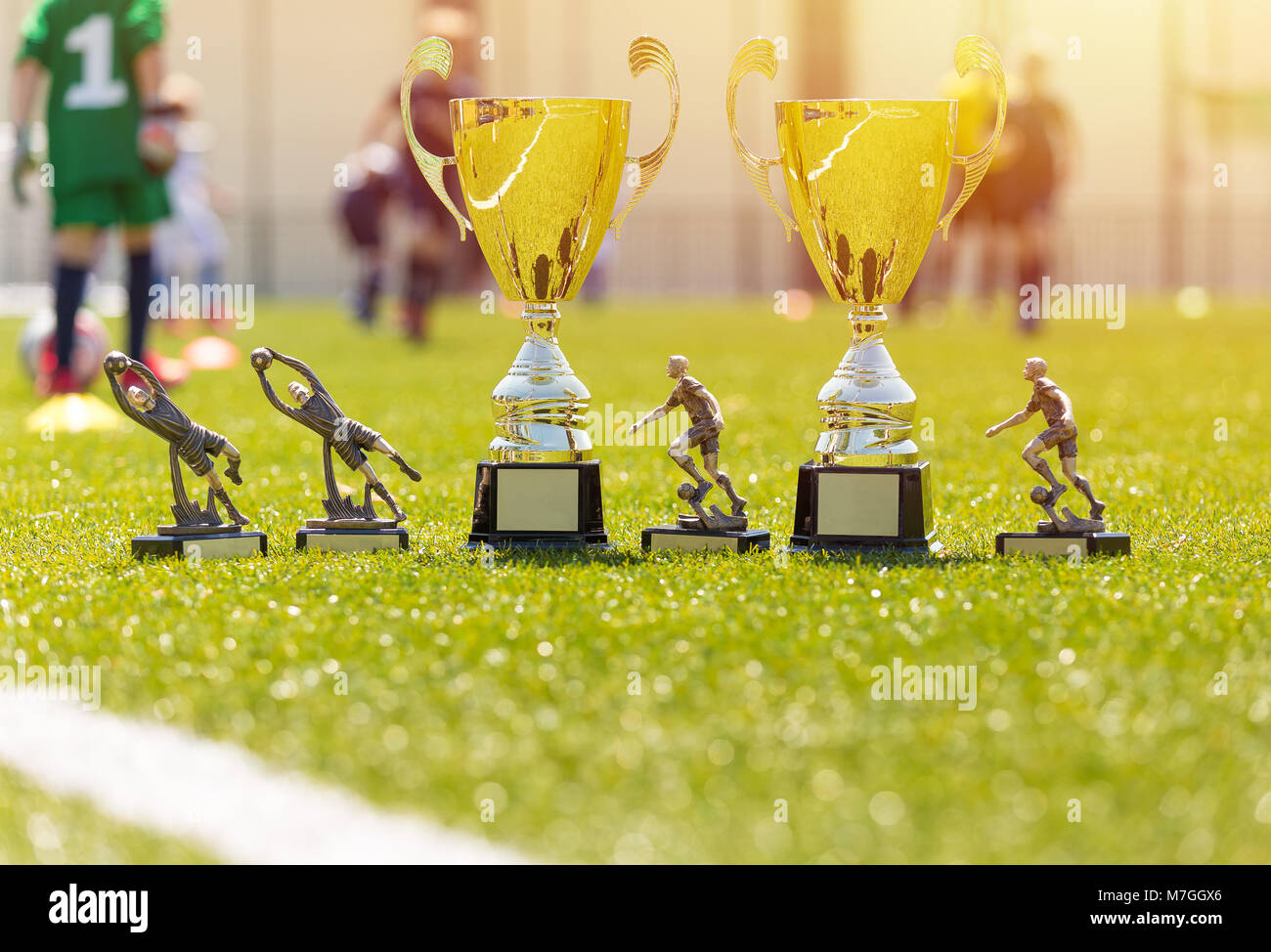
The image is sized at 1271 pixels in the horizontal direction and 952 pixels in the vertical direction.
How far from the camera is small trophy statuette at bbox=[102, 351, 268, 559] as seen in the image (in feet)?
10.6

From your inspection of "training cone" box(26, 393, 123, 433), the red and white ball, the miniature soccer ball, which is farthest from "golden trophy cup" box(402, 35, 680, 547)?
the red and white ball

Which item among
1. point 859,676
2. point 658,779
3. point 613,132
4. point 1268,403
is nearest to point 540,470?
point 613,132

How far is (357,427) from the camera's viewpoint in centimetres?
335

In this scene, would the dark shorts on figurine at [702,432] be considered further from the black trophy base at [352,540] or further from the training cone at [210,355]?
the training cone at [210,355]

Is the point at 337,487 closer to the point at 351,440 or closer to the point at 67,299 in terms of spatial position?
the point at 351,440

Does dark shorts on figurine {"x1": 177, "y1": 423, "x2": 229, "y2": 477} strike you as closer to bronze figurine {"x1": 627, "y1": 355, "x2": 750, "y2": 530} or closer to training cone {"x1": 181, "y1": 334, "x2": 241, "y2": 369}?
bronze figurine {"x1": 627, "y1": 355, "x2": 750, "y2": 530}

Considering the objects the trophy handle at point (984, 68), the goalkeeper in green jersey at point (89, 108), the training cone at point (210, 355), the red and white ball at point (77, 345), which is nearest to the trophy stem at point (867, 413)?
the trophy handle at point (984, 68)

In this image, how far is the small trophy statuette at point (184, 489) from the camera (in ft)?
10.6

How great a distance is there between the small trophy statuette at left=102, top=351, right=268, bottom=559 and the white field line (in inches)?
38.0

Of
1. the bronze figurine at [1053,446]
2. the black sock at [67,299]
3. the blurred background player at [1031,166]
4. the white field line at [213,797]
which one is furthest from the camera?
the blurred background player at [1031,166]

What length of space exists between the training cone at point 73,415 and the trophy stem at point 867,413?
11.6ft
